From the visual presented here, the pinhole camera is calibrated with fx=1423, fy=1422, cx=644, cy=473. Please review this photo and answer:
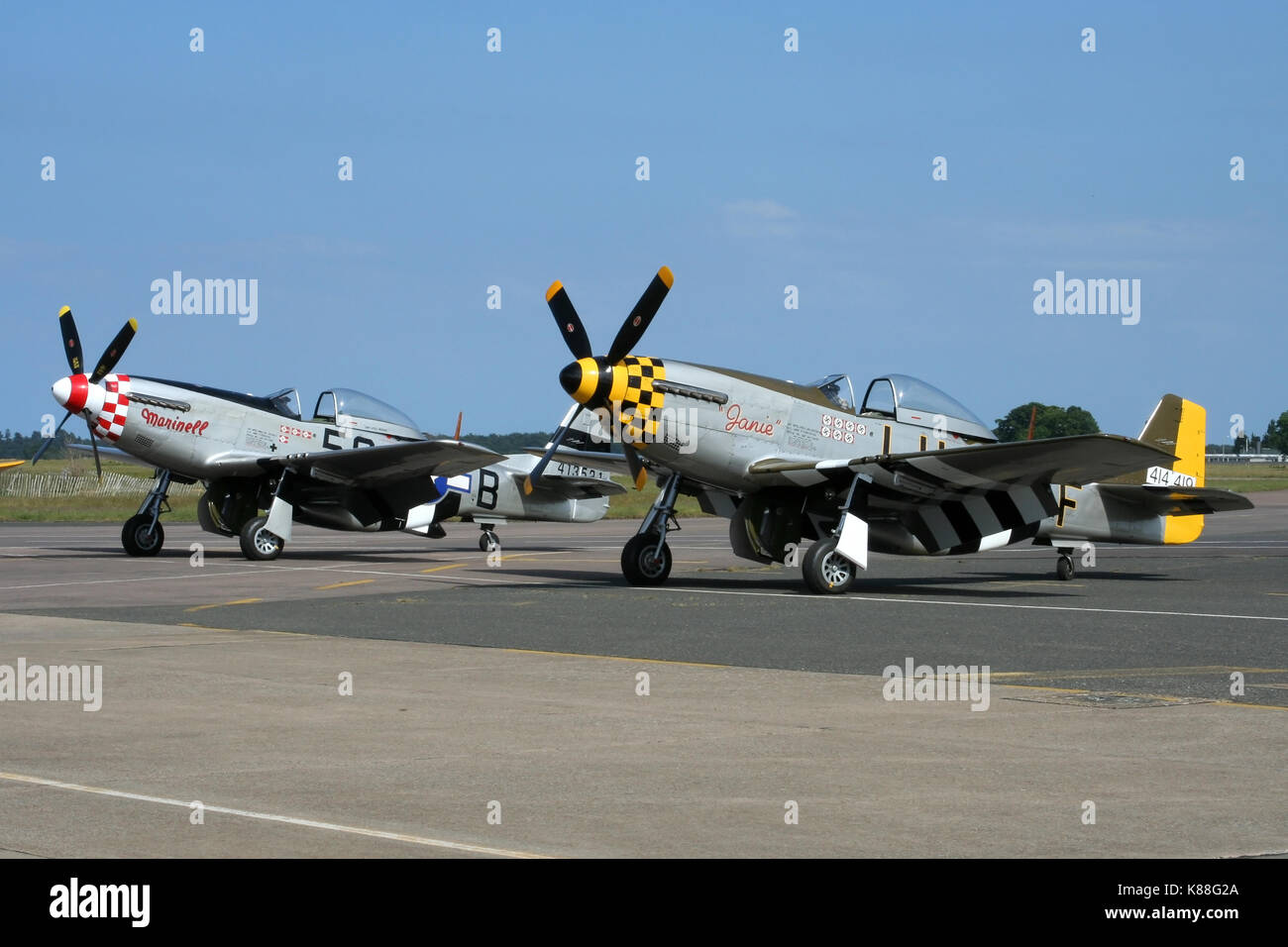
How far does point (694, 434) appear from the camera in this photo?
746 inches

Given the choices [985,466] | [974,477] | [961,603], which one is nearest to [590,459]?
[974,477]

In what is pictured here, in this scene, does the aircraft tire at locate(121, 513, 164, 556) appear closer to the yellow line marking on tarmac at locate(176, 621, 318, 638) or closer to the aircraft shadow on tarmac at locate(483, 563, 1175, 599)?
the aircraft shadow on tarmac at locate(483, 563, 1175, 599)

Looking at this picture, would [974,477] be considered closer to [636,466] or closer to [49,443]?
[636,466]

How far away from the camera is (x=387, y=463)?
25969 mm

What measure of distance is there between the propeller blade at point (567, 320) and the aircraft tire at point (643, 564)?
9.68ft

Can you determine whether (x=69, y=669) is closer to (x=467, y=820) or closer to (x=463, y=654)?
(x=463, y=654)

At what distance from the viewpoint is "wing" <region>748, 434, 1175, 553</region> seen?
17.7m

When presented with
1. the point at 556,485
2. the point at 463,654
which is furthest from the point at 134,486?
the point at 463,654

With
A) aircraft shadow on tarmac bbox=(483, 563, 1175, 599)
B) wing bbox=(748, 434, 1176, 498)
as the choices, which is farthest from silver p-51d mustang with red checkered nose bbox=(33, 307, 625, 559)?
wing bbox=(748, 434, 1176, 498)

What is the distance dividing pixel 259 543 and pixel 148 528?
3.21 meters

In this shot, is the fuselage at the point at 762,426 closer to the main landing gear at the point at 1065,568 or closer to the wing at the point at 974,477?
the wing at the point at 974,477

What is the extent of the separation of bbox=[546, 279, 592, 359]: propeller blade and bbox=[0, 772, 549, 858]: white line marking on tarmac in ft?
41.6
